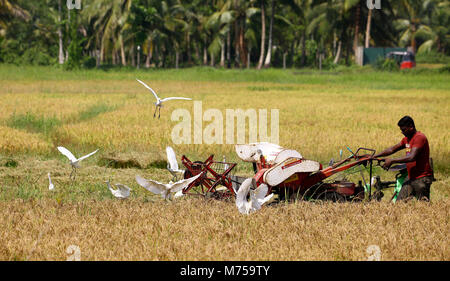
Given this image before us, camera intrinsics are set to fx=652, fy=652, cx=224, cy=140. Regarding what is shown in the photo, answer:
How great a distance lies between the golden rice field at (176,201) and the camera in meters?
4.46

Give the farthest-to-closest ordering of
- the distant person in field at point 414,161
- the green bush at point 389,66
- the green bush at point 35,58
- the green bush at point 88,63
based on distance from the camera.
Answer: the green bush at point 35,58 → the green bush at point 88,63 → the green bush at point 389,66 → the distant person in field at point 414,161

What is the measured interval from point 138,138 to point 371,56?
2558cm

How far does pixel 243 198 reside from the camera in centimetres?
523

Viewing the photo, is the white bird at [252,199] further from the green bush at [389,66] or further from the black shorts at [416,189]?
the green bush at [389,66]

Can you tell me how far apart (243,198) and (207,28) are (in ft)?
111

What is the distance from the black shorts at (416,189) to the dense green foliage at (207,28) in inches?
1005

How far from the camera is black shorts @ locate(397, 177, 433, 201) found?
5.58m

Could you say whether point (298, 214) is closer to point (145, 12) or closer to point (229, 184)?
point (229, 184)

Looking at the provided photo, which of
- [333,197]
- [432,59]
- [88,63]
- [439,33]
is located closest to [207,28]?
[88,63]

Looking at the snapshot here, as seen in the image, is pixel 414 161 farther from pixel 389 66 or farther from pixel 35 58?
pixel 35 58

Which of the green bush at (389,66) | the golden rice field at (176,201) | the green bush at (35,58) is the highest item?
the green bush at (35,58)

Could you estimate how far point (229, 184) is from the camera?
577 cm

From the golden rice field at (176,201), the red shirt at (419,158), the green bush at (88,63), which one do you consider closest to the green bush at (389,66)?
the golden rice field at (176,201)

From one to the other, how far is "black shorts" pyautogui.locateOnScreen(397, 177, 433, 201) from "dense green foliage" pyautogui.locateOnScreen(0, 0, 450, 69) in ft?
83.8
